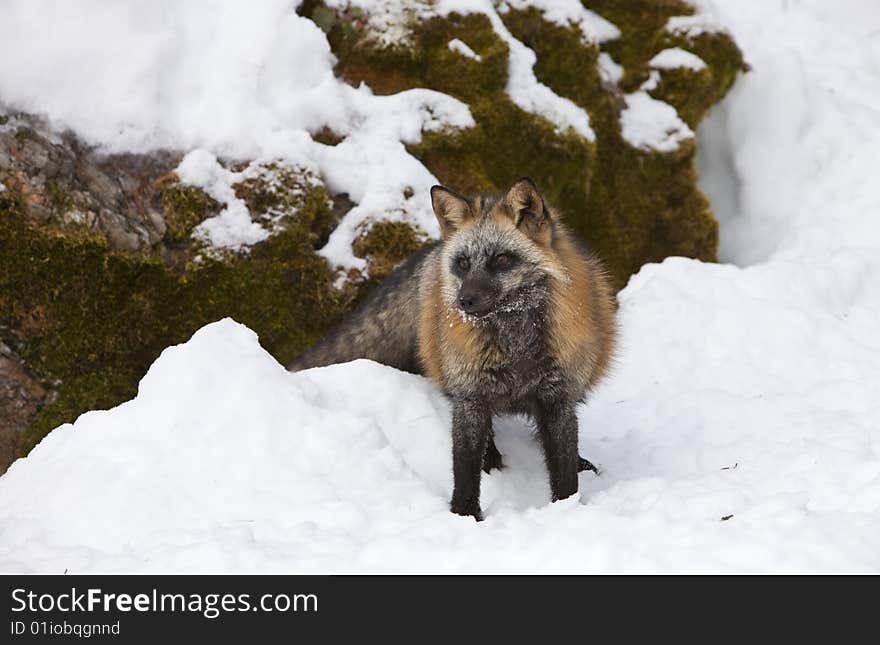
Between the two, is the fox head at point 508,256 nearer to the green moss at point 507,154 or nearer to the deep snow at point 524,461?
the deep snow at point 524,461

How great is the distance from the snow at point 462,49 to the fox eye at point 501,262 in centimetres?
483

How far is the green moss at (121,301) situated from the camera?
654 centimetres

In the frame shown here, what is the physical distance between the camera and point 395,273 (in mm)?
6473

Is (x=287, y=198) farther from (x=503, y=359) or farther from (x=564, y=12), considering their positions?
(x=564, y=12)

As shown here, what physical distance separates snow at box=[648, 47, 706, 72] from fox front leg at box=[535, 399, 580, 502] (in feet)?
23.6

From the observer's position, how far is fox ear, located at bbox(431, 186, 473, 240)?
5.15 m

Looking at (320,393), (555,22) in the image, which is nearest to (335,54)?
(555,22)

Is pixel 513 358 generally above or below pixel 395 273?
above

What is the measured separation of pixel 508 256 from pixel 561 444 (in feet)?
4.23

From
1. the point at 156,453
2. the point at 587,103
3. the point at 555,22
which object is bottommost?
the point at 156,453

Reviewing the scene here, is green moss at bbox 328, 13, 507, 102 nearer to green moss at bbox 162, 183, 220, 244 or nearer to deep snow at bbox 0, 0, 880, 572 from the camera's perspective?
green moss at bbox 162, 183, 220, 244

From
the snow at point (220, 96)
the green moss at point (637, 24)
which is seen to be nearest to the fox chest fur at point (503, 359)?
the snow at point (220, 96)
